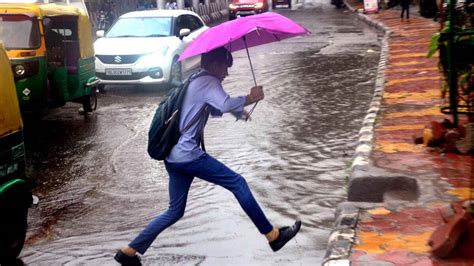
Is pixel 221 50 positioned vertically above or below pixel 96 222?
above

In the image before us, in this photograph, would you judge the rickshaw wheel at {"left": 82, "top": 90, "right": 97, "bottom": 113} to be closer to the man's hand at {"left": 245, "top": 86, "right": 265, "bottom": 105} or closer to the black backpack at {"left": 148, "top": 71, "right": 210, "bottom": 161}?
the black backpack at {"left": 148, "top": 71, "right": 210, "bottom": 161}

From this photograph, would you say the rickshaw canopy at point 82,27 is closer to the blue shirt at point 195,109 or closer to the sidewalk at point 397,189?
the sidewalk at point 397,189

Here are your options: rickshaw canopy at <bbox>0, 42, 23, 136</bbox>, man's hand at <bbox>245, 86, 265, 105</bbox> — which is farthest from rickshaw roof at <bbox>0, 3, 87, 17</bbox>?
man's hand at <bbox>245, 86, 265, 105</bbox>

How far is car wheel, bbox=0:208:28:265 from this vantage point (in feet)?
19.2

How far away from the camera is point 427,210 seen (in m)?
6.06

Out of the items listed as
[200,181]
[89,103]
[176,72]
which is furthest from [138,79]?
[200,181]

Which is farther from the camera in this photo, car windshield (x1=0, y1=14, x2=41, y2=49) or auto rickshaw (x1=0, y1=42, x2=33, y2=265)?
car windshield (x1=0, y1=14, x2=41, y2=49)

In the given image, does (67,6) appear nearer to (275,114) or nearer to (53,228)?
(275,114)

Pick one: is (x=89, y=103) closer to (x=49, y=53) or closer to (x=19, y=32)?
(x=49, y=53)

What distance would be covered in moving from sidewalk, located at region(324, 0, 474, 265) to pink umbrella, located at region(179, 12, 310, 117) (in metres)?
1.59

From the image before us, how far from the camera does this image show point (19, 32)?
1157 centimetres

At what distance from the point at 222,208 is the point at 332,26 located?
84.9 feet

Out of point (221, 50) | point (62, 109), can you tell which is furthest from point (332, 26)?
point (221, 50)

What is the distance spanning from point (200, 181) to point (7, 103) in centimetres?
304
